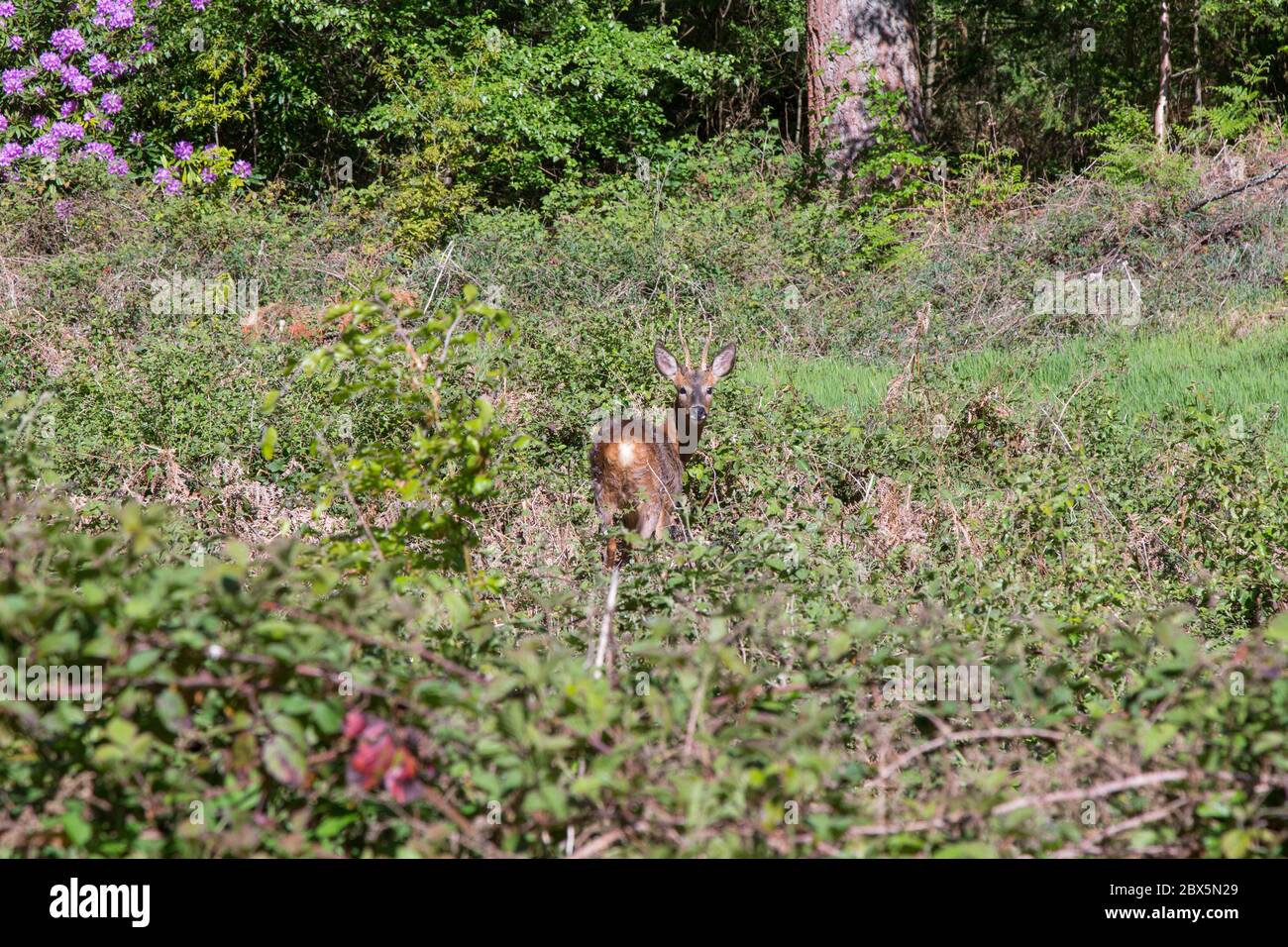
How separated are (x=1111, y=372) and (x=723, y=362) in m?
2.93

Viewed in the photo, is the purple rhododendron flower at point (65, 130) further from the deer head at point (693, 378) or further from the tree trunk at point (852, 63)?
the deer head at point (693, 378)

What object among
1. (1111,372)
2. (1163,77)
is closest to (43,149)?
(1111,372)

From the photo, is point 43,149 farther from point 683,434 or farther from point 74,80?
point 683,434

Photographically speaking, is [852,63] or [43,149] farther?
[852,63]

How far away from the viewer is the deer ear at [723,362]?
8719 mm

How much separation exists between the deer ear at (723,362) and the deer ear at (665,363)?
0.84 ft

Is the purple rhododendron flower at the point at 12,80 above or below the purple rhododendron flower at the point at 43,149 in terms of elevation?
above

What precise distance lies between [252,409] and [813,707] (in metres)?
5.69
